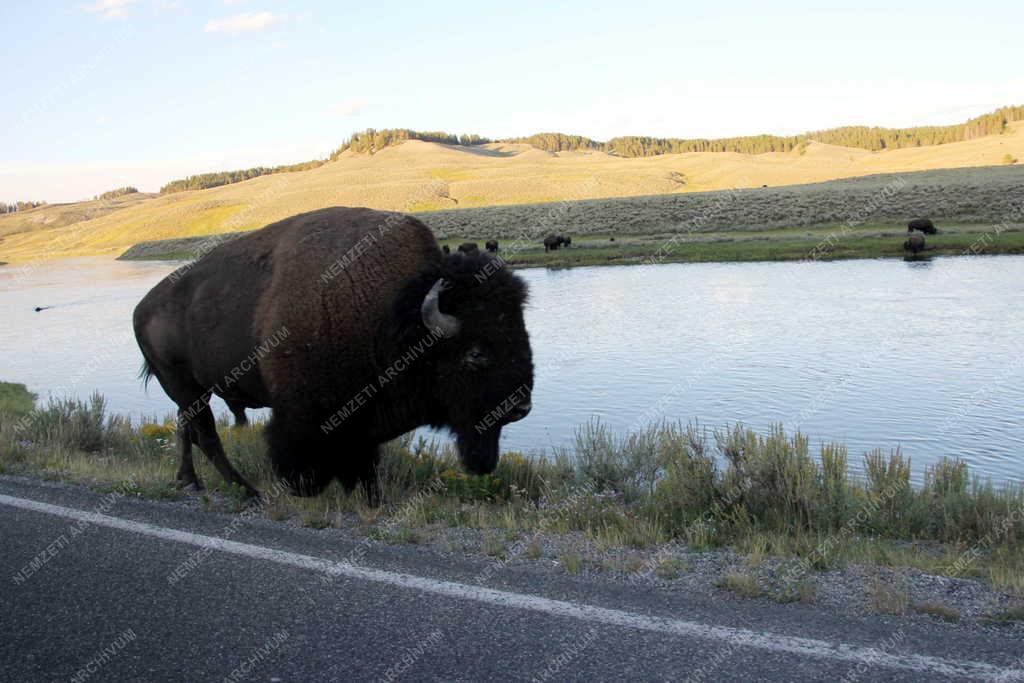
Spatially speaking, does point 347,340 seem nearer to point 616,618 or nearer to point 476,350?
point 476,350

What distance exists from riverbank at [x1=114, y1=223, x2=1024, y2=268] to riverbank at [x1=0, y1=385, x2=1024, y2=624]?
22.9m

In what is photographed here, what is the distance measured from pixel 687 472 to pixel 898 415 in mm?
5559

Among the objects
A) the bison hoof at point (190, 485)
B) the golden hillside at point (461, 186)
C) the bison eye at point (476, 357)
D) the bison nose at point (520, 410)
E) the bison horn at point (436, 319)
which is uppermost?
the golden hillside at point (461, 186)

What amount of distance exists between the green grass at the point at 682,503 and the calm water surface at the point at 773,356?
1511mm

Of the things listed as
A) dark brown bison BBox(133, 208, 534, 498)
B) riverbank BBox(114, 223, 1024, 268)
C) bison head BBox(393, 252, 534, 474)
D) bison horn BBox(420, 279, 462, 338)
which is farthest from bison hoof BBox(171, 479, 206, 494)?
riverbank BBox(114, 223, 1024, 268)

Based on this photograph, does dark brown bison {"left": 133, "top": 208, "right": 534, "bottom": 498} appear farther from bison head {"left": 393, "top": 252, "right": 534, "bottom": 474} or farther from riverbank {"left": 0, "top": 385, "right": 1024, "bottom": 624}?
riverbank {"left": 0, "top": 385, "right": 1024, "bottom": 624}

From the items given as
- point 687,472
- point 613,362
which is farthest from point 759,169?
point 687,472

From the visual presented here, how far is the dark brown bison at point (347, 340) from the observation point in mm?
5246

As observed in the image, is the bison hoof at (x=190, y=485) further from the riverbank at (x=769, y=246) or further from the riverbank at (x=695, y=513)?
the riverbank at (x=769, y=246)

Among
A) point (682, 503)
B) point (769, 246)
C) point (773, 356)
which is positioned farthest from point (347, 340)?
point (769, 246)

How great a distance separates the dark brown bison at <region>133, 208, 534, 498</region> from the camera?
5.25 metres

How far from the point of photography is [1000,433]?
31.1 feet

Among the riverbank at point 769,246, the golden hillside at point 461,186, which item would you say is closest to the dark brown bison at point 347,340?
the riverbank at point 769,246

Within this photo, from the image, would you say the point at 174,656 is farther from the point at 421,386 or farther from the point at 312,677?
the point at 421,386
